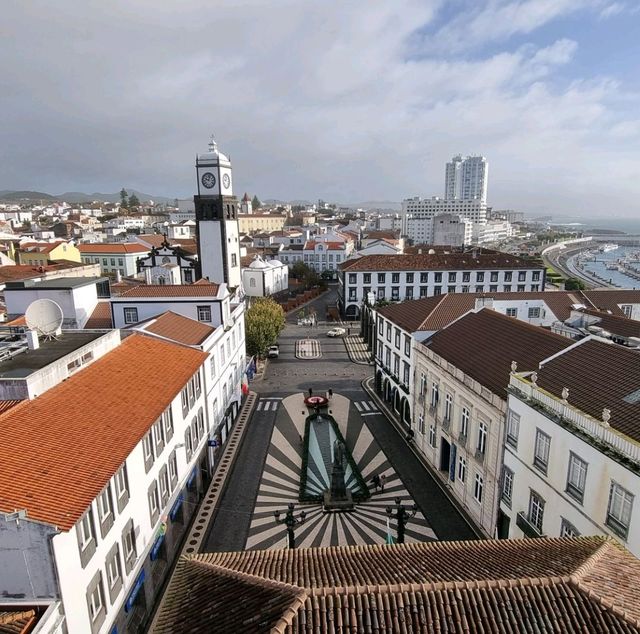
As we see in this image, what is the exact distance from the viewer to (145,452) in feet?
63.1

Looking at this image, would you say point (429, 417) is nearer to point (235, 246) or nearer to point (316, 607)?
point (316, 607)

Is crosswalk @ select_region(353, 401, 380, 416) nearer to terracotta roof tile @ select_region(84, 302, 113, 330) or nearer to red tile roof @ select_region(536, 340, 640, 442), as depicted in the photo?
red tile roof @ select_region(536, 340, 640, 442)

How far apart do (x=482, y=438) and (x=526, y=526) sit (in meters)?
4.84

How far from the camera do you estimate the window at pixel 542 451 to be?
744 inches

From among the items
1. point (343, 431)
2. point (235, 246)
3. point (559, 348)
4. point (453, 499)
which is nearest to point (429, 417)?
point (453, 499)

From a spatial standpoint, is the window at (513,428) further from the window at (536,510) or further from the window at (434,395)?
the window at (434,395)

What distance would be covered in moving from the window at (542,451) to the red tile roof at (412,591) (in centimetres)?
673

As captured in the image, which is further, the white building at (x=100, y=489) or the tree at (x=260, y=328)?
the tree at (x=260, y=328)

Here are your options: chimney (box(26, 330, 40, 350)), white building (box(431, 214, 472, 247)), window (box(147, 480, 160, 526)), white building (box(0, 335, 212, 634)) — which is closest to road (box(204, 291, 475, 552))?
white building (box(0, 335, 212, 634))

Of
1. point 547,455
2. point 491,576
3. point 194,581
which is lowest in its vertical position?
point 547,455

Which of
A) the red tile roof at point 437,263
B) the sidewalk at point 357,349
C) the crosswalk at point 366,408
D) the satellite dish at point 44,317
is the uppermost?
the satellite dish at point 44,317

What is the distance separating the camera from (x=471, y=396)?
974 inches

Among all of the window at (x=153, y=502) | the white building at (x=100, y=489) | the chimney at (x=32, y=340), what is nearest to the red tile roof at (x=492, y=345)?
the white building at (x=100, y=489)

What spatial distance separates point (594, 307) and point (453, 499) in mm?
29171
